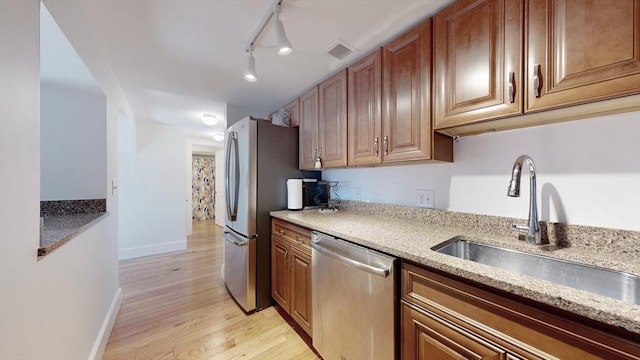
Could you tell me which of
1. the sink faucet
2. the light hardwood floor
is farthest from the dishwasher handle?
the light hardwood floor

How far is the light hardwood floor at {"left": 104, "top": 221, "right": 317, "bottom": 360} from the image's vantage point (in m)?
1.67

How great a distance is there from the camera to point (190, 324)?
1994 millimetres

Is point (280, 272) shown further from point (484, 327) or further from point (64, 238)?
point (484, 327)

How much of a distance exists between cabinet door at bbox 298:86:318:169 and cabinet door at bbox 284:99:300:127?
0.07 metres

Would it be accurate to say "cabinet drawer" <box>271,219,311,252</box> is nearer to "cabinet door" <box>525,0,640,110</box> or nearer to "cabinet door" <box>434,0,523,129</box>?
"cabinet door" <box>434,0,523,129</box>

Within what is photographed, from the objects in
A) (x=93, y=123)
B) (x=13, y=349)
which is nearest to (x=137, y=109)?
(x=93, y=123)

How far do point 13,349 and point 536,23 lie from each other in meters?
2.17

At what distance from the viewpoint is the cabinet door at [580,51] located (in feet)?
2.52

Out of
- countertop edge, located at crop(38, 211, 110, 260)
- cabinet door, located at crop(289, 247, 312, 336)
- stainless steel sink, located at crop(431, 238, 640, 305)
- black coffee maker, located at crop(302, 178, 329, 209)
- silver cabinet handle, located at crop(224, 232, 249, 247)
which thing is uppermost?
black coffee maker, located at crop(302, 178, 329, 209)

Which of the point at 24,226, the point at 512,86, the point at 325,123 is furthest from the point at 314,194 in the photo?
the point at 24,226

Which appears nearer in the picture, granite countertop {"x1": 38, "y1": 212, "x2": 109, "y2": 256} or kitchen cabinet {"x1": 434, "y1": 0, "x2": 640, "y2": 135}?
kitchen cabinet {"x1": 434, "y1": 0, "x2": 640, "y2": 135}

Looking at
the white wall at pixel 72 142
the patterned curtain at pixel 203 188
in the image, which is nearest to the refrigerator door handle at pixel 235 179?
the white wall at pixel 72 142

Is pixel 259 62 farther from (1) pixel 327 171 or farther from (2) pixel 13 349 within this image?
(2) pixel 13 349

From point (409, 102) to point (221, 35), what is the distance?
1.27m
